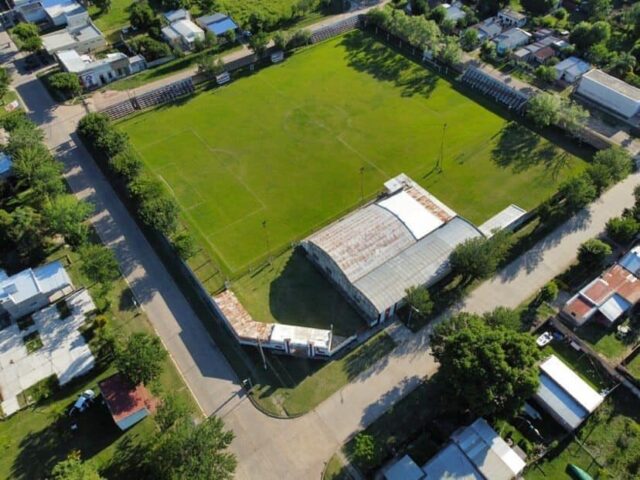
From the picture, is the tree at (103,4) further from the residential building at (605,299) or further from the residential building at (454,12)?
the residential building at (605,299)

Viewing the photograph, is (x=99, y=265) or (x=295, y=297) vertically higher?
(x=99, y=265)

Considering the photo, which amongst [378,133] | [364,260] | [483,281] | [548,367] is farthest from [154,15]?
[548,367]

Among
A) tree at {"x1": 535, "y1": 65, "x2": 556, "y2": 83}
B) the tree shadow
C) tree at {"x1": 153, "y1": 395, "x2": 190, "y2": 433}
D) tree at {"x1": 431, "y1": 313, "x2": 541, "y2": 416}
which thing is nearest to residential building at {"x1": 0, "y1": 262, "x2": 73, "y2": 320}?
tree at {"x1": 153, "y1": 395, "x2": 190, "y2": 433}

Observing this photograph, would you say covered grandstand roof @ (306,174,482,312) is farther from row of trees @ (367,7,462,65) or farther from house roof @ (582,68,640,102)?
house roof @ (582,68,640,102)

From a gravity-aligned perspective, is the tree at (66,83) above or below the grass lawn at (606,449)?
above

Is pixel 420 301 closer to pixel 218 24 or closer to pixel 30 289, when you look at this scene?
pixel 30 289

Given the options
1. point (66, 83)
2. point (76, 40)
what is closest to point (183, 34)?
point (76, 40)

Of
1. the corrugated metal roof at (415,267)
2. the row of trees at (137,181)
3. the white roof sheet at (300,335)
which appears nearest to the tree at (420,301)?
the corrugated metal roof at (415,267)
